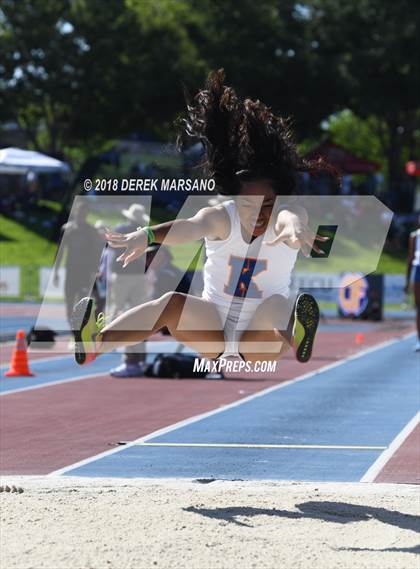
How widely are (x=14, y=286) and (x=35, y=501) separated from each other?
22.1 m

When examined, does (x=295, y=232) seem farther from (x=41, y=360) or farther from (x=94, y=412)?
(x=41, y=360)

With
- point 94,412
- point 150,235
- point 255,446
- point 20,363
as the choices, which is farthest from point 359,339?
point 150,235

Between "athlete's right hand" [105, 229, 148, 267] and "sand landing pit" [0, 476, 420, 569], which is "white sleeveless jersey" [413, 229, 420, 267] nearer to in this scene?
"sand landing pit" [0, 476, 420, 569]

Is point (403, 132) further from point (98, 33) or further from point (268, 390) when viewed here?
point (268, 390)

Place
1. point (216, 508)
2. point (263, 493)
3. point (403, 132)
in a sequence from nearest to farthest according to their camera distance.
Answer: point (216, 508)
point (263, 493)
point (403, 132)

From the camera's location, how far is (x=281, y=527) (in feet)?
19.2

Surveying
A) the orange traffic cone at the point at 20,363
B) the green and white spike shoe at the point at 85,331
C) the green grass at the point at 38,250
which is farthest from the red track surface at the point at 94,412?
the green grass at the point at 38,250

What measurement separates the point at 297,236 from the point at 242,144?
4.35 feet

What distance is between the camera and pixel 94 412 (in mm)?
10656

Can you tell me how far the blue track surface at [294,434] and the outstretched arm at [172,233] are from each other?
6.33ft

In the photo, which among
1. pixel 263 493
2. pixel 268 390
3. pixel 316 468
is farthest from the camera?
pixel 268 390

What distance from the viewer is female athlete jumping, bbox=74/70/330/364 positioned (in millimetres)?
6566

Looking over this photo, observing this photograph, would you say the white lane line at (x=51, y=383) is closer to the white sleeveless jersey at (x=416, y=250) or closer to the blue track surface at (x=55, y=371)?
the blue track surface at (x=55, y=371)

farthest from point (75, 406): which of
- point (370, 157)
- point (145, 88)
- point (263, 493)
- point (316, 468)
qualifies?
point (370, 157)
